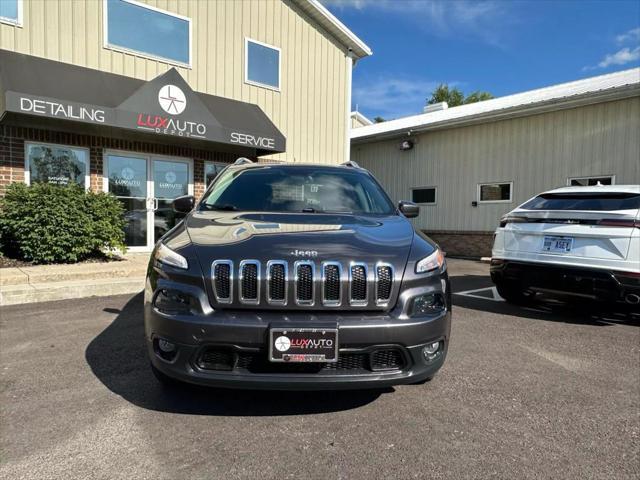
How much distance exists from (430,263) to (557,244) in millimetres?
3066

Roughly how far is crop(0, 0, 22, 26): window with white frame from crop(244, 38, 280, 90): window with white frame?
4701 millimetres

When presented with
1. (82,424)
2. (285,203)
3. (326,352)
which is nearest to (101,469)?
(82,424)

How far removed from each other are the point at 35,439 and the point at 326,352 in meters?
1.64

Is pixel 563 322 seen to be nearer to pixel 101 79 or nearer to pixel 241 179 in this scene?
pixel 241 179

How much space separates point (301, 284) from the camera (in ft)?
7.52

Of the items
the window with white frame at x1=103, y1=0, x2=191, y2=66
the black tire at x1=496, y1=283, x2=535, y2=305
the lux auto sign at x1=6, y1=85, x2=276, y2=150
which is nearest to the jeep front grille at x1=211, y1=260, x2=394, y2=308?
the black tire at x1=496, y1=283, x2=535, y2=305

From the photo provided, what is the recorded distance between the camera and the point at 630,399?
9.42 feet

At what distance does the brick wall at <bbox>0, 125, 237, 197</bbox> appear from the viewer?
7637 millimetres

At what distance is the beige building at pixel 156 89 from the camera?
761 centimetres

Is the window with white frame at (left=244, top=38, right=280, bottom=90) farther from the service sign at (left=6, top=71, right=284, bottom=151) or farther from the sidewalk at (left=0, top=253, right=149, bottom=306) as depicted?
the sidewalk at (left=0, top=253, right=149, bottom=306)

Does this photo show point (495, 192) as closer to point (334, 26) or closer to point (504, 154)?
point (504, 154)

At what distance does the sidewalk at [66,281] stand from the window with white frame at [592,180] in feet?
36.0

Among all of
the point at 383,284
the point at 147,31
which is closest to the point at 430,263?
the point at 383,284

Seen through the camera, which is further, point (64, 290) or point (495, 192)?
point (495, 192)
